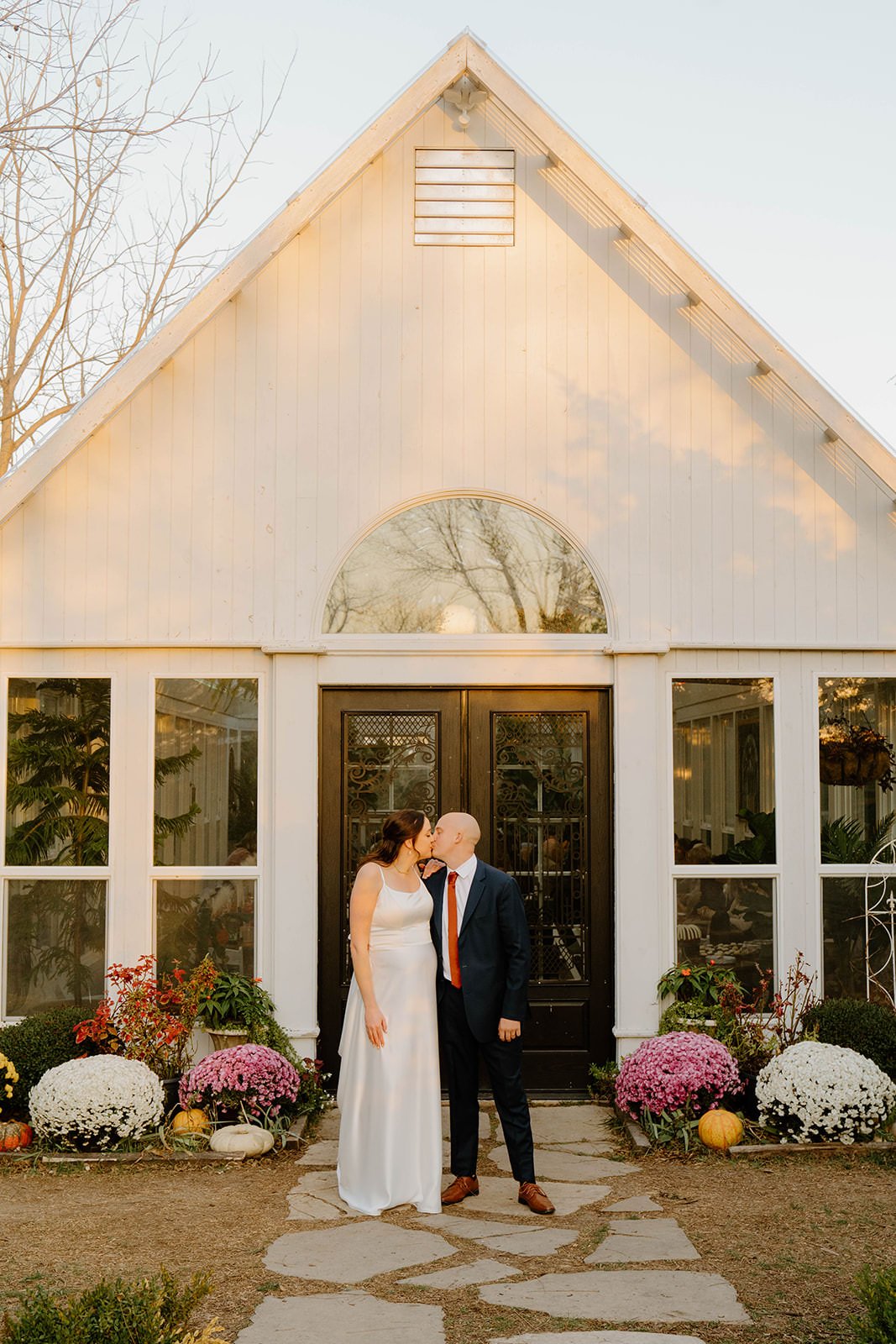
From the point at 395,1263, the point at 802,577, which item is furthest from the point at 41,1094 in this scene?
the point at 802,577

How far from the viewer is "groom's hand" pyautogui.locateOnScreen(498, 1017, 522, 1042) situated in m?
6.19

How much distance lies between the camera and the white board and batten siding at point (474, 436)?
329 inches

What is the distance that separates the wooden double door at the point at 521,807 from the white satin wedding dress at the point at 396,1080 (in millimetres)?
1951

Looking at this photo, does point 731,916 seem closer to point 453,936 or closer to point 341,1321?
point 453,936

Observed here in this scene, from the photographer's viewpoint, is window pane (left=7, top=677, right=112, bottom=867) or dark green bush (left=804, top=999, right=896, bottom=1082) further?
window pane (left=7, top=677, right=112, bottom=867)

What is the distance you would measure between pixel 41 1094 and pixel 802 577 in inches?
219

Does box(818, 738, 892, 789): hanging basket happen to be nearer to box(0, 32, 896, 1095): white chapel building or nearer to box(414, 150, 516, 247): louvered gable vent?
box(0, 32, 896, 1095): white chapel building

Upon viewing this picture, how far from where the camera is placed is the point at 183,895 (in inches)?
327

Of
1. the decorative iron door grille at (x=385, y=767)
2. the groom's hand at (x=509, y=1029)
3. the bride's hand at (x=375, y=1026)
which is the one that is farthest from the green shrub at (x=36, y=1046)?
the groom's hand at (x=509, y=1029)

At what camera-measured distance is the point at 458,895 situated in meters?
6.50

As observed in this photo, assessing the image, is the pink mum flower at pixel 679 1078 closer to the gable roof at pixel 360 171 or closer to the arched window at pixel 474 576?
the arched window at pixel 474 576

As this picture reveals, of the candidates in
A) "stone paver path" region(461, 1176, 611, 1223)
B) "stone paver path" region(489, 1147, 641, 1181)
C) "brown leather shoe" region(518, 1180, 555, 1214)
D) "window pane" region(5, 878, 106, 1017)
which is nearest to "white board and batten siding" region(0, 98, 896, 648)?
"window pane" region(5, 878, 106, 1017)

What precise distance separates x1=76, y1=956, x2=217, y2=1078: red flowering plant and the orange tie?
2091mm

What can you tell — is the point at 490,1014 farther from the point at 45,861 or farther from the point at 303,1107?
the point at 45,861
